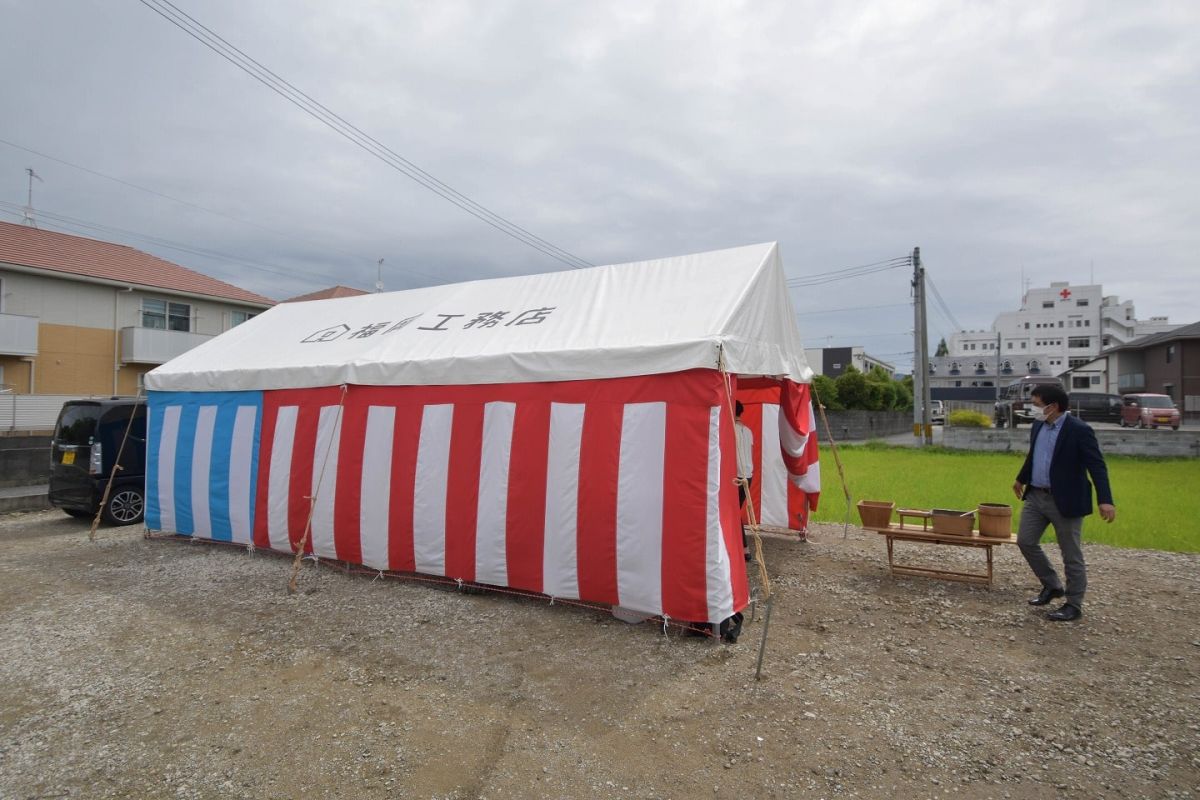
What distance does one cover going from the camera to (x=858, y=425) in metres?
24.1

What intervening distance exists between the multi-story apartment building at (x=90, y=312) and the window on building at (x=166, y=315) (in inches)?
0.9

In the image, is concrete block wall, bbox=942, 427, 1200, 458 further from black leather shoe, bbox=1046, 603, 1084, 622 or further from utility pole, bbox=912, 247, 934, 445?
black leather shoe, bbox=1046, 603, 1084, 622

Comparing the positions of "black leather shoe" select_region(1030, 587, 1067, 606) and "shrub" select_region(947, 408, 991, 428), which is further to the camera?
"shrub" select_region(947, 408, 991, 428)

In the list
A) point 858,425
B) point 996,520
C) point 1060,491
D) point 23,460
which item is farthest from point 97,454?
point 858,425

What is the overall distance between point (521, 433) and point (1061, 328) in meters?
63.2

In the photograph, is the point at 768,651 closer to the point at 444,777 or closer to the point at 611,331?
the point at 444,777

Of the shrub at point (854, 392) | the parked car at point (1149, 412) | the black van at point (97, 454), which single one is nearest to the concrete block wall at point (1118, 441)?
the parked car at point (1149, 412)

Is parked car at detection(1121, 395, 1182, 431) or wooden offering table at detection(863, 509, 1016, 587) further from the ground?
parked car at detection(1121, 395, 1182, 431)

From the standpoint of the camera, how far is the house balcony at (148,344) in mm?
16156

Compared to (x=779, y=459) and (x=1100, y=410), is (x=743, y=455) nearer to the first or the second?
(x=779, y=459)

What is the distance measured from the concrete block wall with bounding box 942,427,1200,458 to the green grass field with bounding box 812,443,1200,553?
358mm

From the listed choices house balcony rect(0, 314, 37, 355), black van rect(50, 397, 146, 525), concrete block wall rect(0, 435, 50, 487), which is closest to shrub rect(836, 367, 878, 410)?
black van rect(50, 397, 146, 525)

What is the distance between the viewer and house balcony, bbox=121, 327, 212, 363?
16.2m

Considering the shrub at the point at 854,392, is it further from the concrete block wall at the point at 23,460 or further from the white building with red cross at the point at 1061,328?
the white building with red cross at the point at 1061,328
